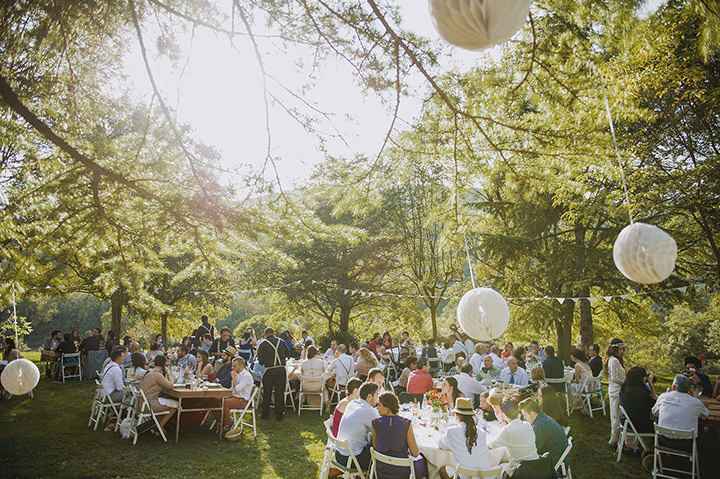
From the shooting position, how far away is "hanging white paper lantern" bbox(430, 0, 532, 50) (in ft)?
4.58

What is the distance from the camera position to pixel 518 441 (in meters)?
→ 4.34

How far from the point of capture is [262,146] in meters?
4.32

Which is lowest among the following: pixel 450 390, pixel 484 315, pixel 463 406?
pixel 450 390

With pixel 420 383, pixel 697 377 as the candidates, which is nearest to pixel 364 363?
pixel 420 383

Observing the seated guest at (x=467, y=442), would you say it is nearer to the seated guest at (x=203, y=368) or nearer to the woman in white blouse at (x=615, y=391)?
the woman in white blouse at (x=615, y=391)

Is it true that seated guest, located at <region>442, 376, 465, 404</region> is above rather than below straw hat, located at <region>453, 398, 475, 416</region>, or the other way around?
below

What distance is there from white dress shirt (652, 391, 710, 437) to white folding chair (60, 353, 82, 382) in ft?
45.7

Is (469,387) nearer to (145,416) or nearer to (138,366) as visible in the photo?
(145,416)

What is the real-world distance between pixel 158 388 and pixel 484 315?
6.15 metres

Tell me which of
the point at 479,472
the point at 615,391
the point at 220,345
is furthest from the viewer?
the point at 220,345

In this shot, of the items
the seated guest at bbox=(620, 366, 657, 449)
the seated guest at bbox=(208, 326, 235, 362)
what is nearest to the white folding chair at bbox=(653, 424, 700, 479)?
the seated guest at bbox=(620, 366, 657, 449)

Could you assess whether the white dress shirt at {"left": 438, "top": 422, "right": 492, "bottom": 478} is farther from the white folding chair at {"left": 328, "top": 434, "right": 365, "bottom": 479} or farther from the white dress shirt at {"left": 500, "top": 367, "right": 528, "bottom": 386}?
the white dress shirt at {"left": 500, "top": 367, "right": 528, "bottom": 386}

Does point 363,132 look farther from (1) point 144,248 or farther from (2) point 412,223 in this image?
(2) point 412,223

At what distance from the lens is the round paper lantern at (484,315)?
2.93 metres
